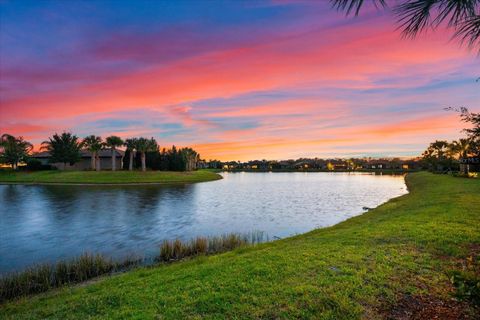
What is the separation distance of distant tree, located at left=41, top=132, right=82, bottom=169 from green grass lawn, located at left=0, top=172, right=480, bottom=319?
8996 centimetres

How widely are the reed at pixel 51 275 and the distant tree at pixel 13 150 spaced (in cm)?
10028

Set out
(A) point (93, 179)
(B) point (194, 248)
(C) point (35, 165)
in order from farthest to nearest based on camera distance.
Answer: (C) point (35, 165) → (A) point (93, 179) → (B) point (194, 248)

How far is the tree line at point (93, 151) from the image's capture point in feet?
286

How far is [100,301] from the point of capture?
7777 millimetres

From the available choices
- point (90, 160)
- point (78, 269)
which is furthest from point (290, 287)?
point (90, 160)

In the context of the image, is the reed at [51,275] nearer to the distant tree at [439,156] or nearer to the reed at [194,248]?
the reed at [194,248]

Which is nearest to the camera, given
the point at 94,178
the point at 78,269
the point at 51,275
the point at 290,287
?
the point at 290,287

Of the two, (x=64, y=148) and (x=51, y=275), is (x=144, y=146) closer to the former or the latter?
(x=64, y=148)

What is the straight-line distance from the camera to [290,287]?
7371mm

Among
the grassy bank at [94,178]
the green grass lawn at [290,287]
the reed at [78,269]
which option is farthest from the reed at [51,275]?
the grassy bank at [94,178]

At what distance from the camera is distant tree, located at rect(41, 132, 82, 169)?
8800cm

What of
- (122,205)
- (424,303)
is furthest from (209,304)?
(122,205)

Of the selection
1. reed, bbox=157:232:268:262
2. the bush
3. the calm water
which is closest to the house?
the bush

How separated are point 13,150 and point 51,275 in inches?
4028
